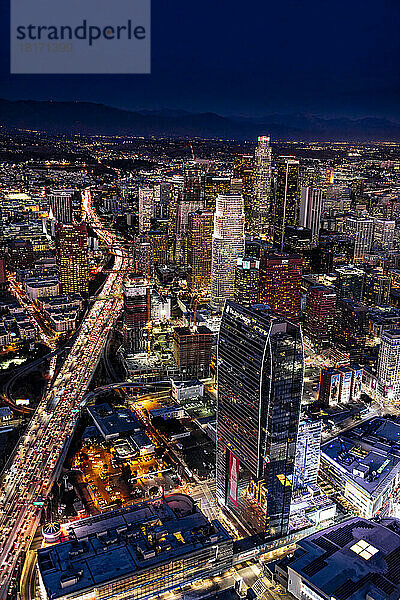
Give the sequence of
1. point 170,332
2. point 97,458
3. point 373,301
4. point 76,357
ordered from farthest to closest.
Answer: point 373,301 → point 170,332 → point 76,357 → point 97,458

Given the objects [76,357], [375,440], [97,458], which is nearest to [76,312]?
[76,357]

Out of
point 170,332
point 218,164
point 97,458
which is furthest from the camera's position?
point 218,164

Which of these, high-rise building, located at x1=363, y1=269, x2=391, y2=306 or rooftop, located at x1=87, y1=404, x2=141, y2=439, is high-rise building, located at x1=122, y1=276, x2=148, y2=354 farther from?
high-rise building, located at x1=363, y1=269, x2=391, y2=306

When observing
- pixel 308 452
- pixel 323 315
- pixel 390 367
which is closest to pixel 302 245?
pixel 323 315

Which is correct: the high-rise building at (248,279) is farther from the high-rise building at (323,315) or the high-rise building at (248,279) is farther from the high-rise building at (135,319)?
the high-rise building at (135,319)

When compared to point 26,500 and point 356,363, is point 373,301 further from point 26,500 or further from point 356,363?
point 26,500

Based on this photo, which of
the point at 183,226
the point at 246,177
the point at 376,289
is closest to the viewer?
the point at 376,289

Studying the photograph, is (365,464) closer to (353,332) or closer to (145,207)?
(353,332)

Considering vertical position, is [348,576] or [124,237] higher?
[124,237]
